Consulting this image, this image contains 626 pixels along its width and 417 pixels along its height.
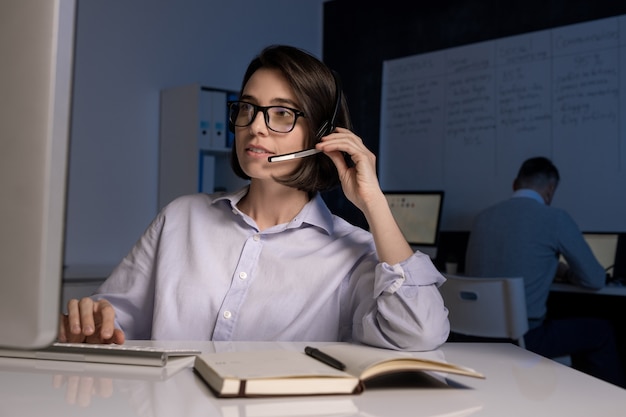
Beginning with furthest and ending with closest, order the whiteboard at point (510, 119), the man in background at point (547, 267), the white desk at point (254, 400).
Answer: the whiteboard at point (510, 119) → the man in background at point (547, 267) → the white desk at point (254, 400)

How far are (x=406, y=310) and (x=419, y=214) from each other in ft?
10.6

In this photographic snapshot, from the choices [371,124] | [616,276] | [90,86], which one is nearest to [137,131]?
[90,86]

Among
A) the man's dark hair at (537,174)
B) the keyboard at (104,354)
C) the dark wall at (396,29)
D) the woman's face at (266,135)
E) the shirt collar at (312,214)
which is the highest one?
the dark wall at (396,29)

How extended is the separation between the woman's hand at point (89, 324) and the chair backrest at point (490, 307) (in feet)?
6.94

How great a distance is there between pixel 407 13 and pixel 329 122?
148 inches

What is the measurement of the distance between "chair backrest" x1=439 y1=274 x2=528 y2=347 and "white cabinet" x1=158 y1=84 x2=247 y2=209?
1.82 m

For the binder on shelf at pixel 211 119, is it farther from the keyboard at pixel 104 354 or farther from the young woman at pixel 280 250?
the keyboard at pixel 104 354

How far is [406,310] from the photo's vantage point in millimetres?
1329

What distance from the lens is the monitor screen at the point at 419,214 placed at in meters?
4.44

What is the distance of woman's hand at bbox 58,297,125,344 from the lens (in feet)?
4.13

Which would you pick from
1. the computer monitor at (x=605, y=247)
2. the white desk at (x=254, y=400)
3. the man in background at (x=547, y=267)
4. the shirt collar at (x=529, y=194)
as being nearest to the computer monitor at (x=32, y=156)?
the white desk at (x=254, y=400)

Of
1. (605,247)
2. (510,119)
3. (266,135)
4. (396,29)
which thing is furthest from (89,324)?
(396,29)

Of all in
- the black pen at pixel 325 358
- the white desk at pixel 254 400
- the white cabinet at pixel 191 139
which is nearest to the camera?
the white desk at pixel 254 400

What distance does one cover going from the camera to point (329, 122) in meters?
1.61
